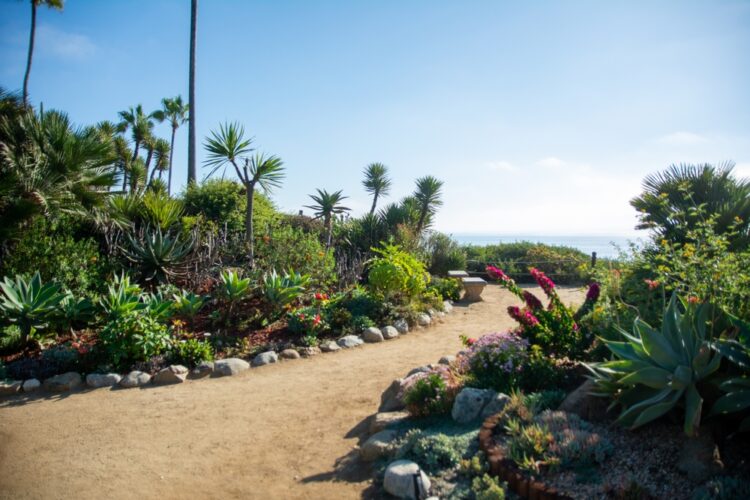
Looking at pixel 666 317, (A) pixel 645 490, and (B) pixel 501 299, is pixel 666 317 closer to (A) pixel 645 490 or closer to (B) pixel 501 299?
(A) pixel 645 490

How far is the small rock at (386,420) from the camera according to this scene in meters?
4.05

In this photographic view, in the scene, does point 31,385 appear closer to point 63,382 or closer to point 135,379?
point 63,382

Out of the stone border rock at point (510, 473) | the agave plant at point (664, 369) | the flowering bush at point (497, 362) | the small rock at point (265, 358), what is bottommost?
the small rock at point (265, 358)

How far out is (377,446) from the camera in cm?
365

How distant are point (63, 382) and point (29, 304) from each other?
1.25m

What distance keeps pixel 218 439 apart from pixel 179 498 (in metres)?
0.89

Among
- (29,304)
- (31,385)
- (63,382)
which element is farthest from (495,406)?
(29,304)

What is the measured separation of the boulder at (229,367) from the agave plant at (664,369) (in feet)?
14.4

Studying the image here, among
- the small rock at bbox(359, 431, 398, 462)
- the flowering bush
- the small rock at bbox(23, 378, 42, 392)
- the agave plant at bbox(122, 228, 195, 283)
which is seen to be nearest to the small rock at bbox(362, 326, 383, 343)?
the flowering bush

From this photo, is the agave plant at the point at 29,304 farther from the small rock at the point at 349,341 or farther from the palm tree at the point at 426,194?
the palm tree at the point at 426,194

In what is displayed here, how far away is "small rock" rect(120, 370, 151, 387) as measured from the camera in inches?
219

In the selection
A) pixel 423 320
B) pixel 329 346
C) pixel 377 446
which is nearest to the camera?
pixel 377 446

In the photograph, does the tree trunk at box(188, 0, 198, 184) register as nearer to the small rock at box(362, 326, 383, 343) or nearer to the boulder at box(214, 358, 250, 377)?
the small rock at box(362, 326, 383, 343)

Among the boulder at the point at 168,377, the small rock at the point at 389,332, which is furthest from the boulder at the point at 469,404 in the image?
the small rock at the point at 389,332
